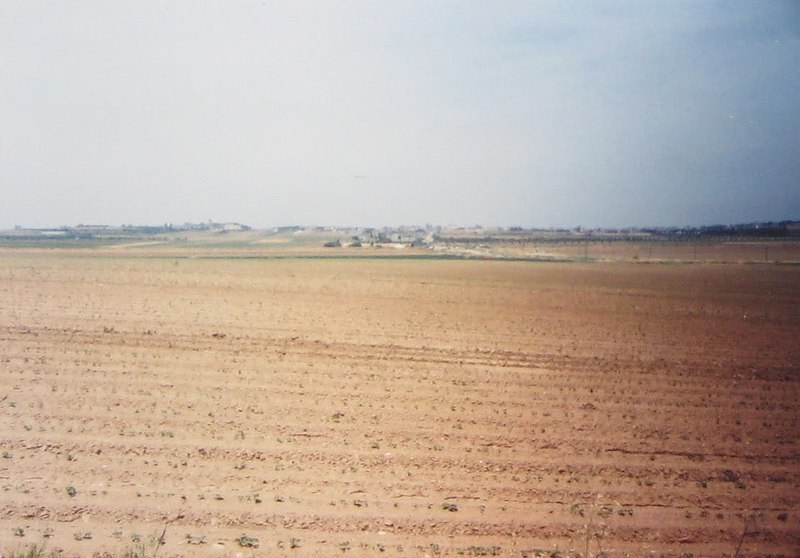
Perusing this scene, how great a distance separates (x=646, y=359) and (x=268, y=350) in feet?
32.9

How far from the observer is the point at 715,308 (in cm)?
2370

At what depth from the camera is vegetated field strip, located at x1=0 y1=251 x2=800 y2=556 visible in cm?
568

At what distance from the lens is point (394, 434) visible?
823 cm

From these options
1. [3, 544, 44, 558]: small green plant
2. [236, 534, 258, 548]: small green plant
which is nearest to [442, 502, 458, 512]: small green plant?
[236, 534, 258, 548]: small green plant

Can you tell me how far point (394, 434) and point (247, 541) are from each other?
329 cm

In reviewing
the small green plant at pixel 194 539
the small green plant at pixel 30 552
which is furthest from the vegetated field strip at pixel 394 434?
the small green plant at pixel 30 552

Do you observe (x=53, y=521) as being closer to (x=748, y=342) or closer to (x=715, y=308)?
(x=748, y=342)

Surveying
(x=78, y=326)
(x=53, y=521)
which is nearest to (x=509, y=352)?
(x=53, y=521)

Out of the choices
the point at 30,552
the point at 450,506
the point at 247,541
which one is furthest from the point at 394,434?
the point at 30,552

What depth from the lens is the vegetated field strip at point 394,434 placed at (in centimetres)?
568

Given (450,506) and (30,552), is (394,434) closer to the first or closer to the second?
(450,506)

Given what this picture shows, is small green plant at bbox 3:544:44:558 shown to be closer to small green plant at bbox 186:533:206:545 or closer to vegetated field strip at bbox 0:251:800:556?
vegetated field strip at bbox 0:251:800:556

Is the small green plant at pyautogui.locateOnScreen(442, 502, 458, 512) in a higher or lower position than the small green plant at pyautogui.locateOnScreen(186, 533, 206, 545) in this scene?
lower

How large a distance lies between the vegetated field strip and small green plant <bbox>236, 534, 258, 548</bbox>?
2.7 inches
